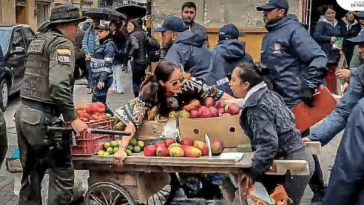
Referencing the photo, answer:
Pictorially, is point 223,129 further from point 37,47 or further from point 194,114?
point 37,47

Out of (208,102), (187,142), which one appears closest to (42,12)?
(208,102)

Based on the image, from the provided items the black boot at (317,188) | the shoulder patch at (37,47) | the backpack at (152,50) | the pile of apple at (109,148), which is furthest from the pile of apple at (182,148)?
the backpack at (152,50)

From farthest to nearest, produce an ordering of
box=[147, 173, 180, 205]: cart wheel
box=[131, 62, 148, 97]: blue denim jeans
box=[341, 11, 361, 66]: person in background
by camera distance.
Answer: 1. box=[341, 11, 361, 66]: person in background
2. box=[131, 62, 148, 97]: blue denim jeans
3. box=[147, 173, 180, 205]: cart wheel

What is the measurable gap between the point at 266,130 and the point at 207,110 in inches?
36.9

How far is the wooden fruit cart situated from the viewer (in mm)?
4751

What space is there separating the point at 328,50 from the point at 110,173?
27.8ft

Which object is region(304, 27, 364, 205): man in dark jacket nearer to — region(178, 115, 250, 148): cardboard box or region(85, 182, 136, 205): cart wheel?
region(178, 115, 250, 148): cardboard box

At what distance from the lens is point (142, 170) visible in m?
5.00

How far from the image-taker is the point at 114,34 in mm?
10492

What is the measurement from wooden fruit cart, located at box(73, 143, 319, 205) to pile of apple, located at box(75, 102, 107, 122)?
42cm

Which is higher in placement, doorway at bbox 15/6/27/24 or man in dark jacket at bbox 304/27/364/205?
doorway at bbox 15/6/27/24

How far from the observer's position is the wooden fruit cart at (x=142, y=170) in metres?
4.75

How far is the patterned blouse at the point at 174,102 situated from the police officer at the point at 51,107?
553mm

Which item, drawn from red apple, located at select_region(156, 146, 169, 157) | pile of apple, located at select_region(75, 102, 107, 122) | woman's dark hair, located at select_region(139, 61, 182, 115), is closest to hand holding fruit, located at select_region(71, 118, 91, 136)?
pile of apple, located at select_region(75, 102, 107, 122)
